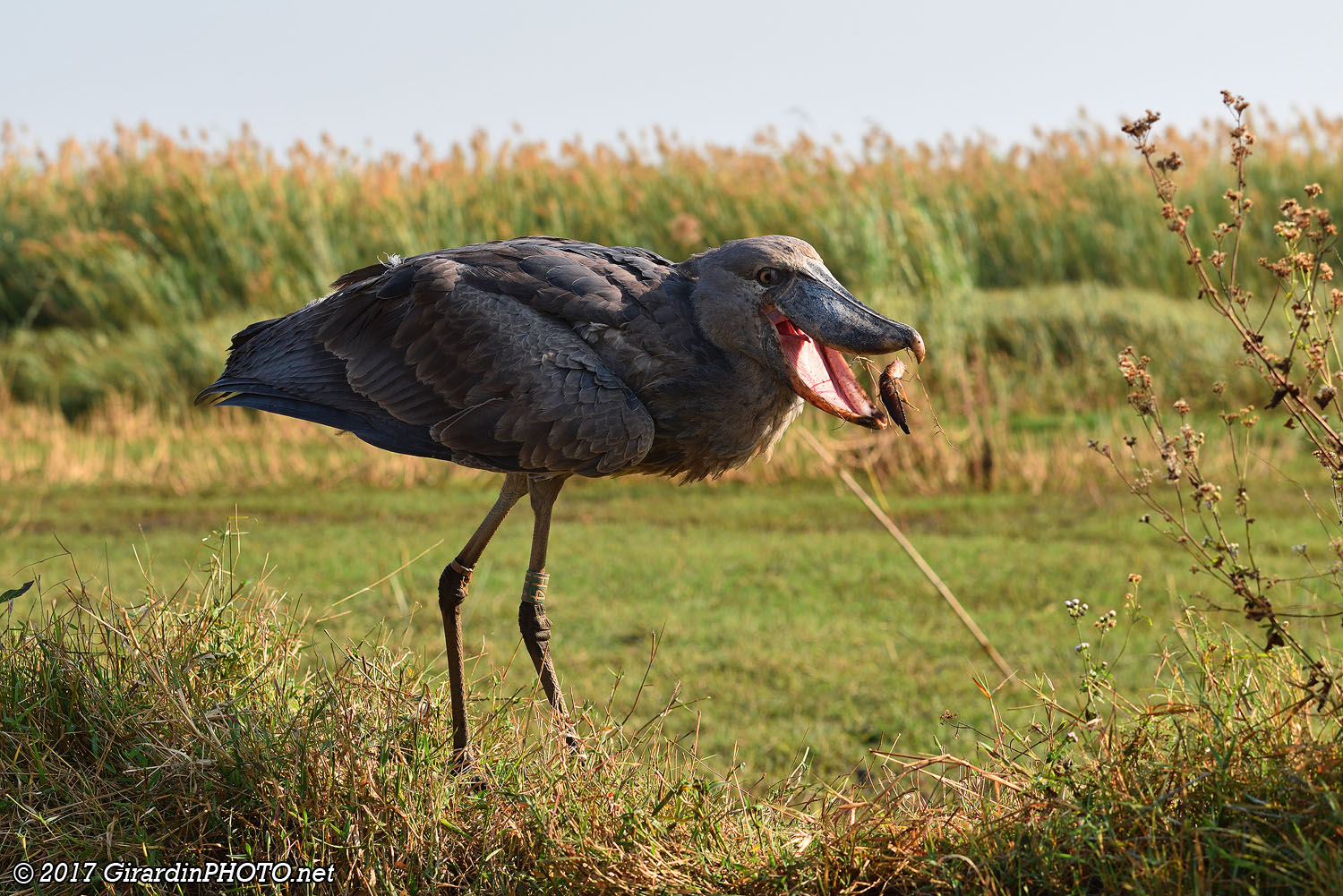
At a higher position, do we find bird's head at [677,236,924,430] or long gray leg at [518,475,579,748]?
bird's head at [677,236,924,430]

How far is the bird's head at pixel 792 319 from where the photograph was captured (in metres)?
2.81

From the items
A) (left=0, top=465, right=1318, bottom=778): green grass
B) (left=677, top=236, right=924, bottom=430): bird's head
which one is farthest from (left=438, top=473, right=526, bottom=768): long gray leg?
(left=677, top=236, right=924, bottom=430): bird's head

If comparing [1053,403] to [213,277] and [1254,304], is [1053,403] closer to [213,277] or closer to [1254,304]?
[1254,304]

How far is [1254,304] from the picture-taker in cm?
1176

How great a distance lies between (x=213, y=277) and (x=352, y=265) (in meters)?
1.60

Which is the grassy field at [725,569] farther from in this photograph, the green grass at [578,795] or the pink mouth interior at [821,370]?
the pink mouth interior at [821,370]

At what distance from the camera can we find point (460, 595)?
351 cm

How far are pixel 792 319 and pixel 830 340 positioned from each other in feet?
0.38

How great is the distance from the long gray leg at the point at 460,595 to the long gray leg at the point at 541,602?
2.8 inches

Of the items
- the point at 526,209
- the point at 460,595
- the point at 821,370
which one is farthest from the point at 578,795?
the point at 526,209

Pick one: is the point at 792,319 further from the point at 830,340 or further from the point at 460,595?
the point at 460,595

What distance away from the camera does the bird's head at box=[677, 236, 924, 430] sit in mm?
2812

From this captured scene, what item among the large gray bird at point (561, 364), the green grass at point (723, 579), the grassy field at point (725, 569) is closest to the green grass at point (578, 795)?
the grassy field at point (725, 569)

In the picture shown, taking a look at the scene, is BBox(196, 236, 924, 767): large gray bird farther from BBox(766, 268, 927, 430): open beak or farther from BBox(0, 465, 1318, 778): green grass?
BBox(0, 465, 1318, 778): green grass
